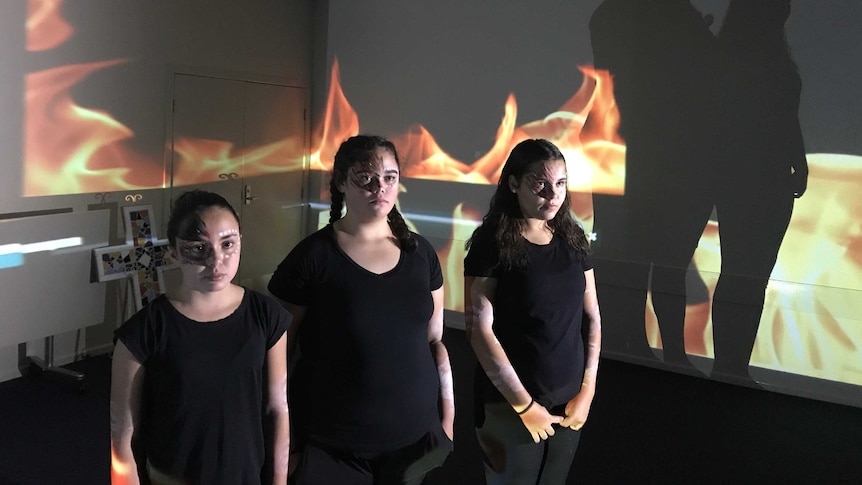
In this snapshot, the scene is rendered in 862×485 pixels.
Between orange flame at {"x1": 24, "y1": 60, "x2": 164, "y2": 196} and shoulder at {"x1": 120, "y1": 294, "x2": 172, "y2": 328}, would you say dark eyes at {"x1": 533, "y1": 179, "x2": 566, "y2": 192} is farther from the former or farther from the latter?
orange flame at {"x1": 24, "y1": 60, "x2": 164, "y2": 196}

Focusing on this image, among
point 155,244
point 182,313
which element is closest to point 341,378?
point 182,313

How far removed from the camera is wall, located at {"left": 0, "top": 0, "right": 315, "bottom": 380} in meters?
3.79

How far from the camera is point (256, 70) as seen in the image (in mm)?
5352

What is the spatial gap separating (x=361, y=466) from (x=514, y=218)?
68 cm

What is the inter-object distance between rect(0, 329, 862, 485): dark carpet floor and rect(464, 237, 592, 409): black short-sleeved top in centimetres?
125

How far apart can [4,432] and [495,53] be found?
3650 mm

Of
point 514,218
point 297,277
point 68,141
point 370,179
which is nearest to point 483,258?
point 514,218

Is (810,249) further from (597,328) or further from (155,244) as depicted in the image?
(155,244)

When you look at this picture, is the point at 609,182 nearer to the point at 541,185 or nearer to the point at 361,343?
the point at 541,185

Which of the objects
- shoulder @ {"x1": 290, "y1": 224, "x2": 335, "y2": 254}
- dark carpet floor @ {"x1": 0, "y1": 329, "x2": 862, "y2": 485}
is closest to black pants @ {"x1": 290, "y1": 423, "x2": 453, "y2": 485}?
shoulder @ {"x1": 290, "y1": 224, "x2": 335, "y2": 254}

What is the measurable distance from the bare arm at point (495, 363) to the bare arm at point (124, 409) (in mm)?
749

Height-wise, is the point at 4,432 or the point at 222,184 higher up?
the point at 222,184

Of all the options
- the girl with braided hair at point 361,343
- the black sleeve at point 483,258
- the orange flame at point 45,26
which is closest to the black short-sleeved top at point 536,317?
the black sleeve at point 483,258

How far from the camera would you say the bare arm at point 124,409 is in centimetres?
122
